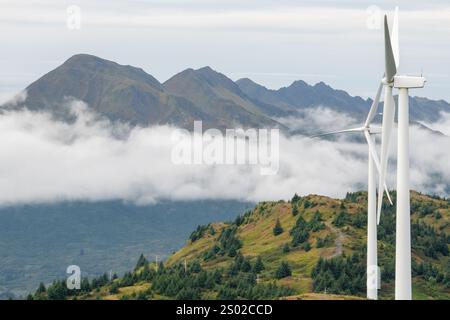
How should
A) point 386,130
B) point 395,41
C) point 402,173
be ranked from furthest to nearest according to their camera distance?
point 395,41
point 386,130
point 402,173

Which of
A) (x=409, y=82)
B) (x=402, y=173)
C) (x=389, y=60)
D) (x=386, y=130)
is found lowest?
(x=402, y=173)

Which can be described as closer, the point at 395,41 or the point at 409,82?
the point at 409,82

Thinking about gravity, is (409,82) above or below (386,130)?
above

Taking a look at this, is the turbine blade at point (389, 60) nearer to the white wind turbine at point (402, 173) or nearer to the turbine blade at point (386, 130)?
the white wind turbine at point (402, 173)

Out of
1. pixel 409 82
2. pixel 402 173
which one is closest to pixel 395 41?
pixel 409 82

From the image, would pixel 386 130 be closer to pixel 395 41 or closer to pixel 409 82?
pixel 409 82

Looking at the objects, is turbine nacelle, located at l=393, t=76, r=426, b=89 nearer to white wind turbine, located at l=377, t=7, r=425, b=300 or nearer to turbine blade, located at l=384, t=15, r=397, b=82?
white wind turbine, located at l=377, t=7, r=425, b=300

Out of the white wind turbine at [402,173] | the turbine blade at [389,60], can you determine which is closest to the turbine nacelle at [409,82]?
the white wind turbine at [402,173]
